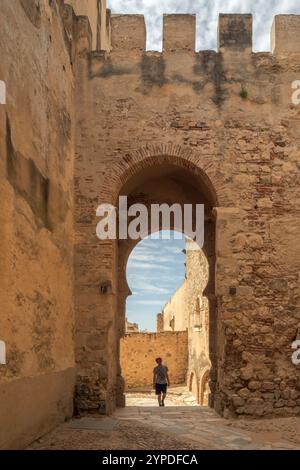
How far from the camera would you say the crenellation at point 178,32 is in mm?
8070

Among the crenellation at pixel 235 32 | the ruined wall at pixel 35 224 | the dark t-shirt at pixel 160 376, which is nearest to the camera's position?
the ruined wall at pixel 35 224

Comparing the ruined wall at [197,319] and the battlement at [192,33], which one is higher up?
the battlement at [192,33]

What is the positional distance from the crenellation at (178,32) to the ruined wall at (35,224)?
5.58ft

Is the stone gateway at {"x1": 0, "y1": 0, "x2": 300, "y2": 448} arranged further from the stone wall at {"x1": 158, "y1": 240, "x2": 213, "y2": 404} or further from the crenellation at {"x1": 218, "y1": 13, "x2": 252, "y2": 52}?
the stone wall at {"x1": 158, "y1": 240, "x2": 213, "y2": 404}

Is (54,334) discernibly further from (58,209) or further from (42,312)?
(58,209)

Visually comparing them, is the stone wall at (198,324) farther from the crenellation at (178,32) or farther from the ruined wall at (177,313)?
the crenellation at (178,32)

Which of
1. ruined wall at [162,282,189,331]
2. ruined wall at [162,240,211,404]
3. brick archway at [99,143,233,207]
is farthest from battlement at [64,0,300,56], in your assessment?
ruined wall at [162,282,189,331]

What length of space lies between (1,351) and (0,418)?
55cm

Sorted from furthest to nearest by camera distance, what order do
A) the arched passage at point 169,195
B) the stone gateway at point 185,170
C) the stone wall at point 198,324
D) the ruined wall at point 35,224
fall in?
the stone wall at point 198,324 → the arched passage at point 169,195 → the stone gateway at point 185,170 → the ruined wall at point 35,224

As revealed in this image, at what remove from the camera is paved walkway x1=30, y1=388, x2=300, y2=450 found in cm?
532

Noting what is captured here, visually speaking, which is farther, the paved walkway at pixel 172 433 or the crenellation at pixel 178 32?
the crenellation at pixel 178 32

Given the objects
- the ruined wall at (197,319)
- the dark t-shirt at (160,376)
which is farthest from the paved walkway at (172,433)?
the ruined wall at (197,319)

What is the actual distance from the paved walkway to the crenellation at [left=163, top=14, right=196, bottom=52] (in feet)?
18.5

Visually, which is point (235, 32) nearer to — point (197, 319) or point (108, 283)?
point (108, 283)
